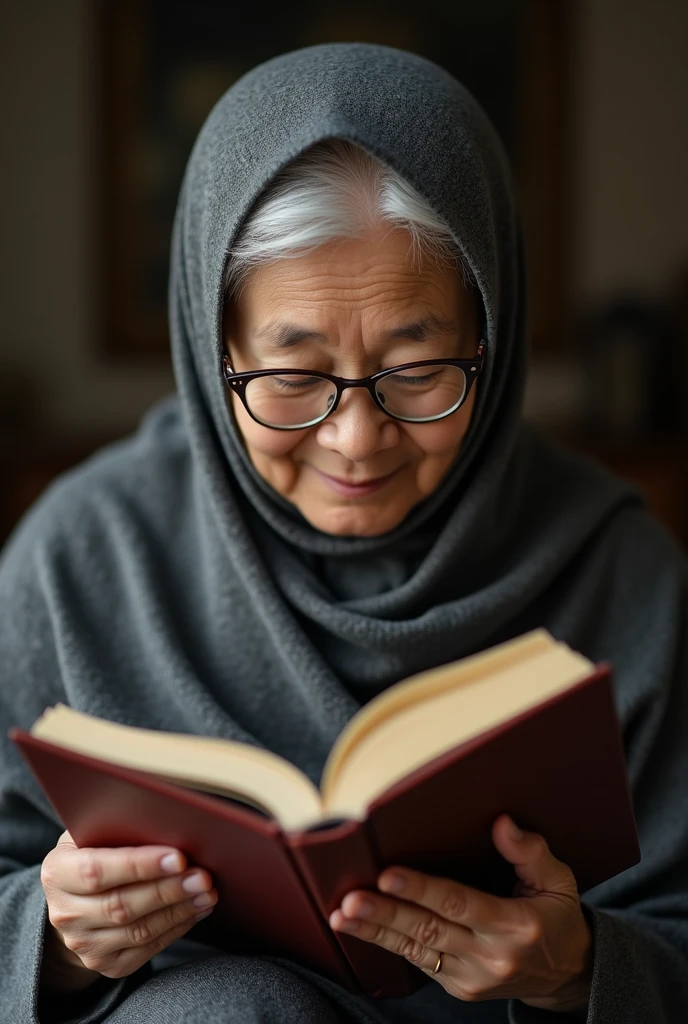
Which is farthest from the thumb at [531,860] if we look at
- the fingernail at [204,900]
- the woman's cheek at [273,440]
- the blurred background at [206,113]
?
the blurred background at [206,113]

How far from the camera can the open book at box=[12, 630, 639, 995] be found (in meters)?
0.71

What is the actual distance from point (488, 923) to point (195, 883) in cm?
24

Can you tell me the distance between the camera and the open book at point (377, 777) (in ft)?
2.34

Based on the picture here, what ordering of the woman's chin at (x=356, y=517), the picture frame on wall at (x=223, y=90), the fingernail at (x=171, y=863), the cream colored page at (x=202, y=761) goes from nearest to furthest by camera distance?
the cream colored page at (x=202, y=761) < the fingernail at (x=171, y=863) < the woman's chin at (x=356, y=517) < the picture frame on wall at (x=223, y=90)

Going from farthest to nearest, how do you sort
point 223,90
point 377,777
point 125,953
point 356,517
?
point 223,90, point 356,517, point 125,953, point 377,777

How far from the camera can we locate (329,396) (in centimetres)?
108

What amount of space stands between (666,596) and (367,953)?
56cm

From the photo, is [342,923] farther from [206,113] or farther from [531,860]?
[206,113]

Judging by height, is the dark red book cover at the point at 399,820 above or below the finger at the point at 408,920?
above

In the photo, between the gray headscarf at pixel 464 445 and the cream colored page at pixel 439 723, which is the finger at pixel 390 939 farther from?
the gray headscarf at pixel 464 445

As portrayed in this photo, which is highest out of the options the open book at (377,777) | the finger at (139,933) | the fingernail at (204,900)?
the open book at (377,777)

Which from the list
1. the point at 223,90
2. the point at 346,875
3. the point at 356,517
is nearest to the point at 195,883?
the point at 346,875

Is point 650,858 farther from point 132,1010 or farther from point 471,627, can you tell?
point 132,1010

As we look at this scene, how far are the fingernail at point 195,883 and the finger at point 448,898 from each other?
0.48 ft
